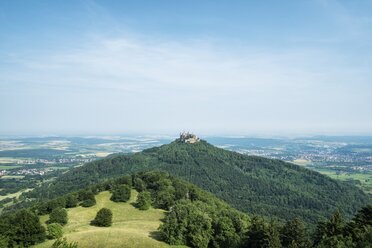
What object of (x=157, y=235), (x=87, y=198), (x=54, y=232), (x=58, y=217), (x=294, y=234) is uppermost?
(x=294, y=234)

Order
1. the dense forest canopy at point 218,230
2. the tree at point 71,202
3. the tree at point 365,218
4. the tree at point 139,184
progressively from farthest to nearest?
the tree at point 139,184, the tree at point 71,202, the tree at point 365,218, the dense forest canopy at point 218,230

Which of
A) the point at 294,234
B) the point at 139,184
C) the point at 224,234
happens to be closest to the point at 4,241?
the point at 224,234

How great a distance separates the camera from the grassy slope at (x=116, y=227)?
195 feet

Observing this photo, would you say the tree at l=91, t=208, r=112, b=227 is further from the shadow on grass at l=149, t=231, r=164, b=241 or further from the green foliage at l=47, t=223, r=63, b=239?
Answer: the shadow on grass at l=149, t=231, r=164, b=241

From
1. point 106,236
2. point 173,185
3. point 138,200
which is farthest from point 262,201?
point 106,236

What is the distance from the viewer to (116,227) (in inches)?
2744

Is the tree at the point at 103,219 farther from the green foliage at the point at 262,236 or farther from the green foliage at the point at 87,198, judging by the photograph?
the green foliage at the point at 262,236

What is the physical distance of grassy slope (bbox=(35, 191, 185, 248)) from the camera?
59.5 meters

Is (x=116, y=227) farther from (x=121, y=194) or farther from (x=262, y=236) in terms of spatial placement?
(x=262, y=236)

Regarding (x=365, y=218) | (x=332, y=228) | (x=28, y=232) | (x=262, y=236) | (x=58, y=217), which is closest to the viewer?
(x=262, y=236)

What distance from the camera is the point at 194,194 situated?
341ft

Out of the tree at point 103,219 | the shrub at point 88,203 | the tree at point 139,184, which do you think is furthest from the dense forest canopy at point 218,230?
the tree at point 139,184

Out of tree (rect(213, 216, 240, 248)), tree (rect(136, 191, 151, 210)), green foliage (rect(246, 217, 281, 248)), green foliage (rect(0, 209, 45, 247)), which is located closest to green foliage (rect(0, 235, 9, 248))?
green foliage (rect(0, 209, 45, 247))

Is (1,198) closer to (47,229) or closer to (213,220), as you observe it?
(47,229)
